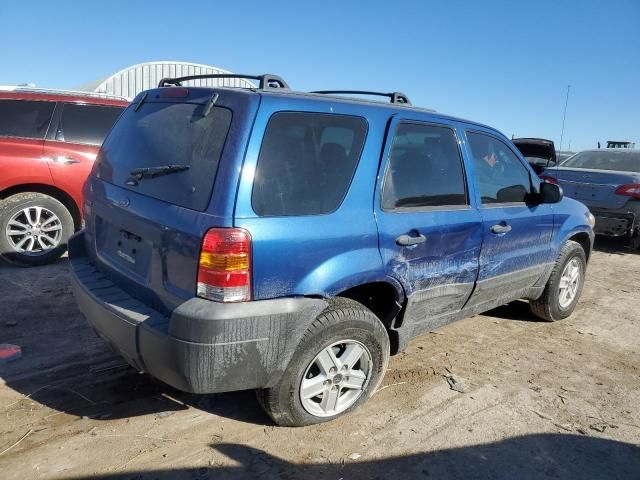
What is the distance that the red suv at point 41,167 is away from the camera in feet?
18.0

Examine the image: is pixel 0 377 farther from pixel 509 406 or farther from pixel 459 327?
pixel 459 327

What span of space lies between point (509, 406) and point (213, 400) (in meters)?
1.91

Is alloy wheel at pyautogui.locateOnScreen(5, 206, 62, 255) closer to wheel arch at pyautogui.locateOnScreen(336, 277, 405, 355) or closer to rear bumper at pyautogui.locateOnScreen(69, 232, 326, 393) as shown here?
rear bumper at pyautogui.locateOnScreen(69, 232, 326, 393)

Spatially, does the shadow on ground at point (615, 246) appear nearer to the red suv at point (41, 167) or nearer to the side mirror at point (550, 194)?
the side mirror at point (550, 194)

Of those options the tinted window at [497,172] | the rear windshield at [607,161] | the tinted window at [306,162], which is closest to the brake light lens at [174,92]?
the tinted window at [306,162]

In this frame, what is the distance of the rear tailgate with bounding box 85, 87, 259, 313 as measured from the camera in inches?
95.2

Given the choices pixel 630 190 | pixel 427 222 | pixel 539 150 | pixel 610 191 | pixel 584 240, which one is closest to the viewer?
pixel 427 222

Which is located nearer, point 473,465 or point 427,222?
point 473,465

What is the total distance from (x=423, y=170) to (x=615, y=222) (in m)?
5.81

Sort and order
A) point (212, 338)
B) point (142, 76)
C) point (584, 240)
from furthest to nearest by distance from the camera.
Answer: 1. point (142, 76)
2. point (584, 240)
3. point (212, 338)

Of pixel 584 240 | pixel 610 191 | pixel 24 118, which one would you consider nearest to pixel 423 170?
pixel 584 240

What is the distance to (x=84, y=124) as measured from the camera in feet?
19.7

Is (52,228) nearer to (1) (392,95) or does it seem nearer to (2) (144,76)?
(1) (392,95)

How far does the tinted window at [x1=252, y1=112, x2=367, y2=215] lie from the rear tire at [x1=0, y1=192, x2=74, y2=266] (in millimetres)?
4163
